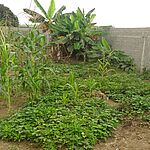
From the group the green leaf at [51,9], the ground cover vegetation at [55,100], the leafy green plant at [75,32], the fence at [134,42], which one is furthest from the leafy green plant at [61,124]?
the green leaf at [51,9]

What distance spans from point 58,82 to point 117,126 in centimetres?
223

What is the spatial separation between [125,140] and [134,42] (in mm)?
5708

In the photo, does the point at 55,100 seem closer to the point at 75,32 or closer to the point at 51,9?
the point at 75,32

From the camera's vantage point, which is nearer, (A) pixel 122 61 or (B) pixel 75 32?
(A) pixel 122 61

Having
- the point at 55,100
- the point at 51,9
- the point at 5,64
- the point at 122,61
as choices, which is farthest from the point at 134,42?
the point at 5,64

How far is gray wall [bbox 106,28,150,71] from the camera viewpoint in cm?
825

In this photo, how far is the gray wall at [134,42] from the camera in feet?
27.1

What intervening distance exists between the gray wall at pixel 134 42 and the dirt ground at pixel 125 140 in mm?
4424

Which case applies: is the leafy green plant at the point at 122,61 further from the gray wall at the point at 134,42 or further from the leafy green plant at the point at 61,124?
the leafy green plant at the point at 61,124

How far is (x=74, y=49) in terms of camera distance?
1020cm

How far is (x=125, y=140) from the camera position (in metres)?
3.50

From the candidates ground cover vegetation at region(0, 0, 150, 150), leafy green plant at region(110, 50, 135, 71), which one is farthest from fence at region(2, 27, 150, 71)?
ground cover vegetation at region(0, 0, 150, 150)

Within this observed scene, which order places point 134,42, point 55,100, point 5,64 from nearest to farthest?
point 5,64 → point 55,100 → point 134,42

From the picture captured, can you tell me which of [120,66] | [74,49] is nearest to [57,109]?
[120,66]
